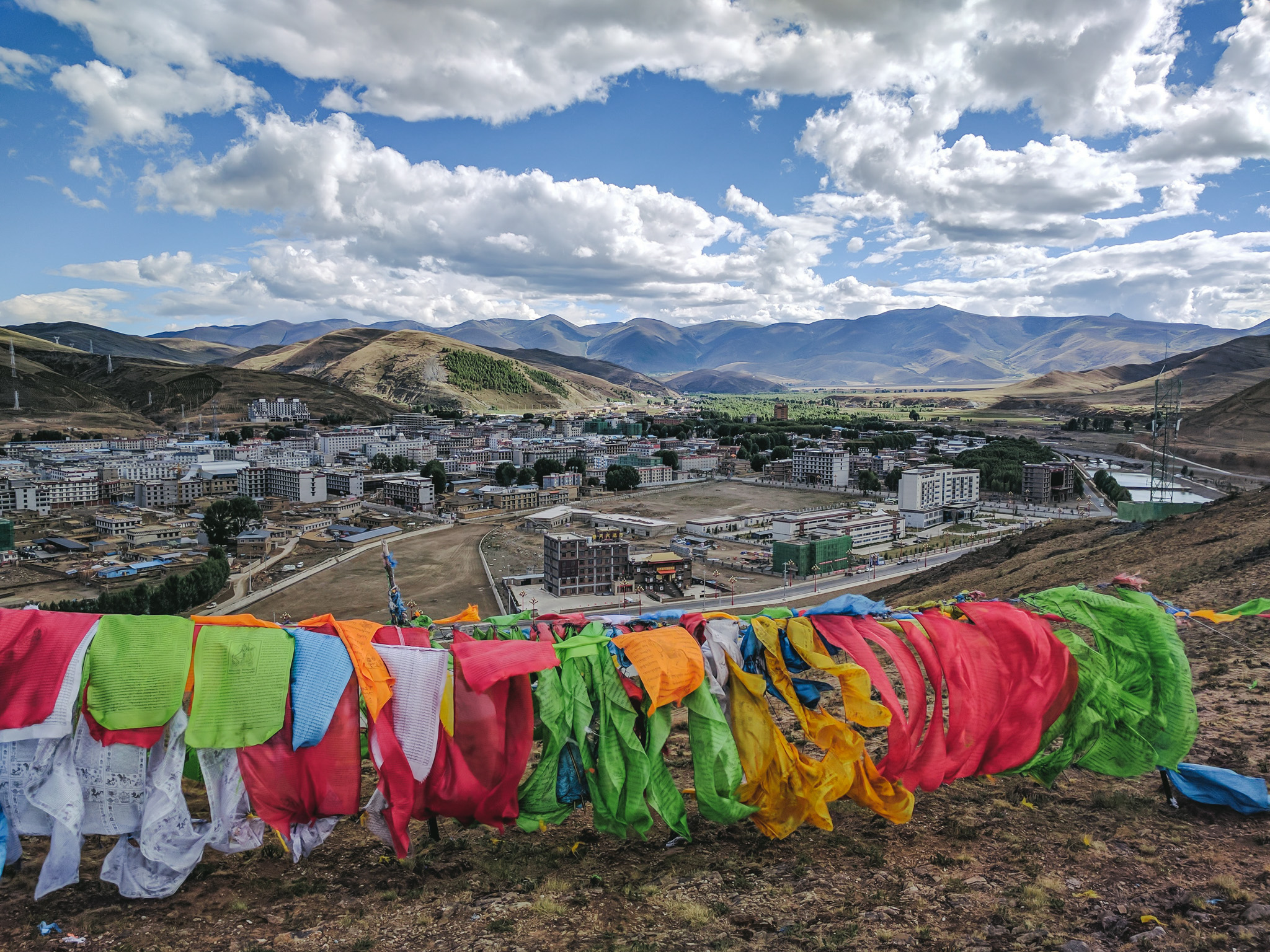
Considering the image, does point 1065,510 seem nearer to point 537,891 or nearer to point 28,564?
point 537,891

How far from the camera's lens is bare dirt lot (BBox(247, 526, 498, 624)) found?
1872 cm

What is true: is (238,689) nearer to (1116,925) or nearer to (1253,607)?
(1116,925)

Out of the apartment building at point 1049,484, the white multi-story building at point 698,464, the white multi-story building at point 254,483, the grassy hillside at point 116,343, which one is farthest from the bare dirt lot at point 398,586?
the grassy hillside at point 116,343

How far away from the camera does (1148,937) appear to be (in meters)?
2.90

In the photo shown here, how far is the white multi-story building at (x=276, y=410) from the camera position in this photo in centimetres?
7019

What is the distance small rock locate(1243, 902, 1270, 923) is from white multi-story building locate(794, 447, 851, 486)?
4051 centimetres

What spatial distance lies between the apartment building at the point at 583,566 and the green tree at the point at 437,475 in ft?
57.8

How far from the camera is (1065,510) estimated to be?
3228cm

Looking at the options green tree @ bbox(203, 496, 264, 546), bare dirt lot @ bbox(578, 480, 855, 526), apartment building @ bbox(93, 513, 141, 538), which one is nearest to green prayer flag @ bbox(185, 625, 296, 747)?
→ green tree @ bbox(203, 496, 264, 546)

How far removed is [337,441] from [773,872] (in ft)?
185

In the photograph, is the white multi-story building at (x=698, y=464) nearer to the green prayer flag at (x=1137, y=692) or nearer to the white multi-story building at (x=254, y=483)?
the white multi-story building at (x=254, y=483)

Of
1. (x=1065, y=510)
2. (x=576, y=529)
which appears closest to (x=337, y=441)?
Result: (x=576, y=529)

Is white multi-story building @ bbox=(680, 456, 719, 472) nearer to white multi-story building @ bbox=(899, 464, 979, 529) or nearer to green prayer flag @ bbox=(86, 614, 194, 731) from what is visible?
white multi-story building @ bbox=(899, 464, 979, 529)

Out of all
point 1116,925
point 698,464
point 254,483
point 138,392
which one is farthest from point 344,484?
point 138,392
